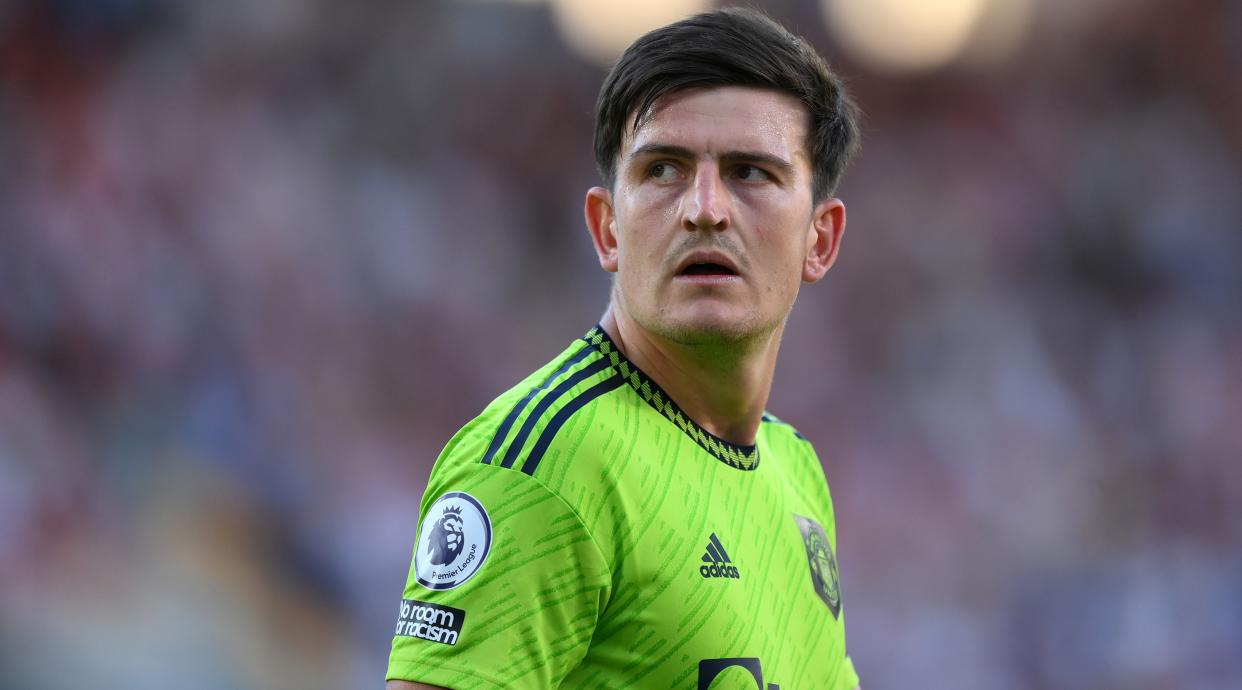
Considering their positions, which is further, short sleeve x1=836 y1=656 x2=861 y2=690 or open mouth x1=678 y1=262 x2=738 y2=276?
short sleeve x1=836 y1=656 x2=861 y2=690

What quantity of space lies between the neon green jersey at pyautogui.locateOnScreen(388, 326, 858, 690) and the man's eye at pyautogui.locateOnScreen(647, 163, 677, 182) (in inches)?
13.6

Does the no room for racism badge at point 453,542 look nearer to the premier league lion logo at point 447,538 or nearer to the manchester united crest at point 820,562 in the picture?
the premier league lion logo at point 447,538

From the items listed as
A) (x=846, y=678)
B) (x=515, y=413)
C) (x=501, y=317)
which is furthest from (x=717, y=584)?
(x=501, y=317)

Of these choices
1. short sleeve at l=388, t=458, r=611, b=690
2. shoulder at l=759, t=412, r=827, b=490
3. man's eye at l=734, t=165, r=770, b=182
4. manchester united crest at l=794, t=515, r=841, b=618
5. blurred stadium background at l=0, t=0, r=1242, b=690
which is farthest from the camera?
blurred stadium background at l=0, t=0, r=1242, b=690

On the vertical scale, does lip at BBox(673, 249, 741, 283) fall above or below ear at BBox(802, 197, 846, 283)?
below

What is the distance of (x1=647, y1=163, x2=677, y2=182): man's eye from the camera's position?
2.65 m

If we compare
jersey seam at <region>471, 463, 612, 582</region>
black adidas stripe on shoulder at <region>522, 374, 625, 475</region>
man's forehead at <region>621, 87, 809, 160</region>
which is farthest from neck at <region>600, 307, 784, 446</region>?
jersey seam at <region>471, 463, 612, 582</region>

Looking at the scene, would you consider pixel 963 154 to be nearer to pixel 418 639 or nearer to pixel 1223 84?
pixel 1223 84

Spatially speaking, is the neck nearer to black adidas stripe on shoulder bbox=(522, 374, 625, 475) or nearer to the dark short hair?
black adidas stripe on shoulder bbox=(522, 374, 625, 475)

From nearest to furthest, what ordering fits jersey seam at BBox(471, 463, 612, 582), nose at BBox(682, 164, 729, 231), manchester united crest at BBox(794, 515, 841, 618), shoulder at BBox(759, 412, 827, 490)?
jersey seam at BBox(471, 463, 612, 582) → nose at BBox(682, 164, 729, 231) → manchester united crest at BBox(794, 515, 841, 618) → shoulder at BBox(759, 412, 827, 490)

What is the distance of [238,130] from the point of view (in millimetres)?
8250

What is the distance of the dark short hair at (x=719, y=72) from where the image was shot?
266 centimetres

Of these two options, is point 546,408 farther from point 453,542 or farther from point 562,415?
point 453,542

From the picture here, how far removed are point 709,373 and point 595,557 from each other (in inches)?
24.5
